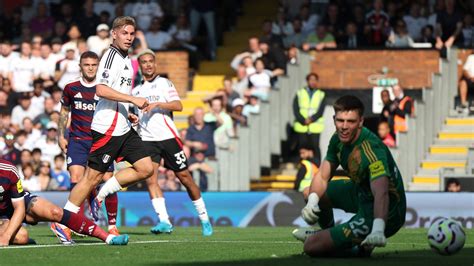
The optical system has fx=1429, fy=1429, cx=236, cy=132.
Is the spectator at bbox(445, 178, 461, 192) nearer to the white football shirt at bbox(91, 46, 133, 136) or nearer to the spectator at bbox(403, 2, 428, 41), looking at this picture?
the spectator at bbox(403, 2, 428, 41)

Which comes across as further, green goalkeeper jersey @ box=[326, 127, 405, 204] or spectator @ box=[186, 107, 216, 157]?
spectator @ box=[186, 107, 216, 157]

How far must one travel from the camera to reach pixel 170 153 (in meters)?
18.4

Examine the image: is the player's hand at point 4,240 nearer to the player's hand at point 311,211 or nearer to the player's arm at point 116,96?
the player's arm at point 116,96

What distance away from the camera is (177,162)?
1825 centimetres

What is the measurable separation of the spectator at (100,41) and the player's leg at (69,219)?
14.2 meters

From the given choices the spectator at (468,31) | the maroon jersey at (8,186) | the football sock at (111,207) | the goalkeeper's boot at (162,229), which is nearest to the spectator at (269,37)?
the spectator at (468,31)

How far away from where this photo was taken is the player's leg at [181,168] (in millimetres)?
18250

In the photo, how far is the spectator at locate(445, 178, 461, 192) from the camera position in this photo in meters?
24.4

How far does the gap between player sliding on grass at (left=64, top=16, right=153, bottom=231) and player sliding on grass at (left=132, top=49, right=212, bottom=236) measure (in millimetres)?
2241

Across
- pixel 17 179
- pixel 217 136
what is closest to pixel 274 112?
pixel 217 136

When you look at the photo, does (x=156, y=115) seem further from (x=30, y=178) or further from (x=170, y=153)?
(x=30, y=178)

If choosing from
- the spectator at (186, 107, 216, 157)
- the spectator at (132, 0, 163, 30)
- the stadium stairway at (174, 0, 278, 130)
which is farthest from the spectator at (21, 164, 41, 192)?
the spectator at (132, 0, 163, 30)

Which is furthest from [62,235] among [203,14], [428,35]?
[203,14]

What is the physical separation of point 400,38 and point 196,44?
4.88m
